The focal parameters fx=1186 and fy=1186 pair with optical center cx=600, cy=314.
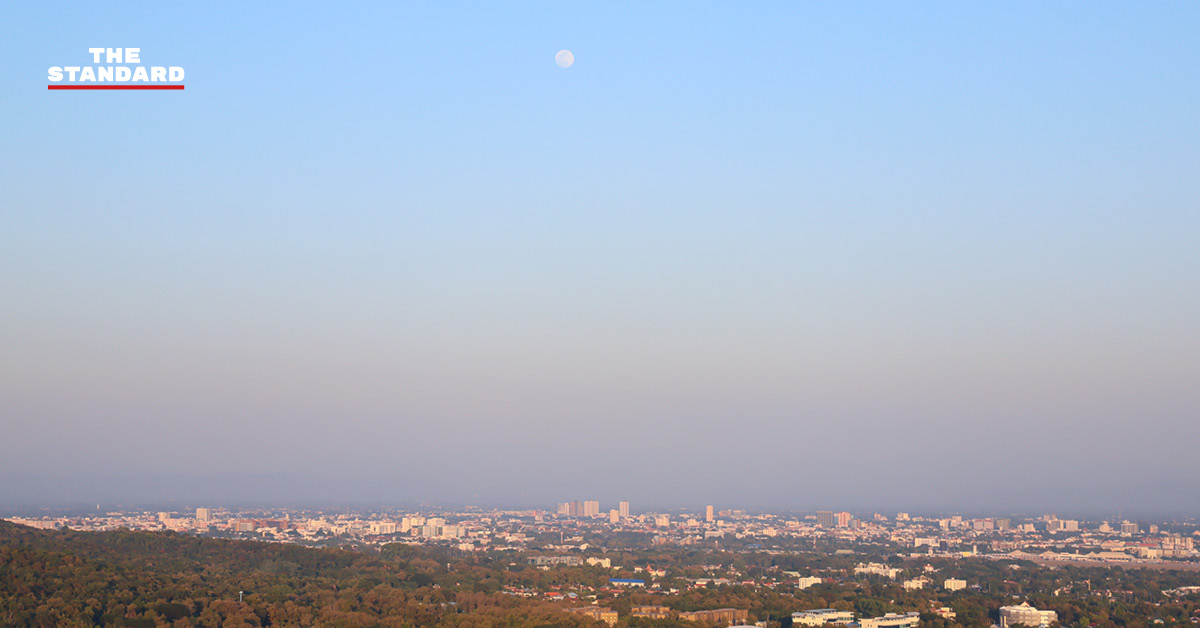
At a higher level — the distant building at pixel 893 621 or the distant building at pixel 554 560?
the distant building at pixel 893 621

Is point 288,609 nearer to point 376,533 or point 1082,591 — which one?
point 1082,591

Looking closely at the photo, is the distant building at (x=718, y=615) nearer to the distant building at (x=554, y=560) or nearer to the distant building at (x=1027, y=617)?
the distant building at (x=1027, y=617)

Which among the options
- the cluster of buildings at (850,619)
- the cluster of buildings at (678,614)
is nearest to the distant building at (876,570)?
the cluster of buildings at (850,619)

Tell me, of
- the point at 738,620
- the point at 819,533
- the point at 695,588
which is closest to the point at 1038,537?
the point at 819,533

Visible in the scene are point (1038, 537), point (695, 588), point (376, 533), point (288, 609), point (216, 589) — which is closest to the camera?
point (288, 609)

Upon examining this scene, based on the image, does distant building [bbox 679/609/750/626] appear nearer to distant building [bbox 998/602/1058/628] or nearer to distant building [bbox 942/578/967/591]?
distant building [bbox 998/602/1058/628]

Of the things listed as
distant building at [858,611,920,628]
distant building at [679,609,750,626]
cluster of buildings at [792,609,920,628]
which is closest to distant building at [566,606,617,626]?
distant building at [679,609,750,626]

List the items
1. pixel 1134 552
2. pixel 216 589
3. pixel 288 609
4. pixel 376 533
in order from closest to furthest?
pixel 288 609 → pixel 216 589 → pixel 1134 552 → pixel 376 533
